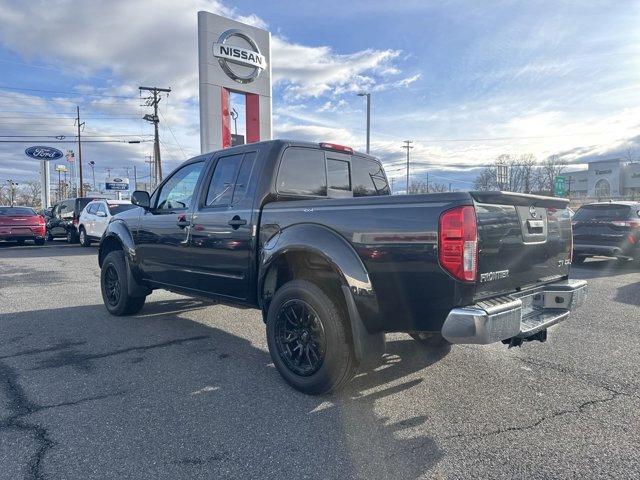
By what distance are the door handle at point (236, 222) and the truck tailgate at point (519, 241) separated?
2119 mm

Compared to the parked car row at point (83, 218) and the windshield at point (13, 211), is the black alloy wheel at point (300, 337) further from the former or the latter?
the windshield at point (13, 211)

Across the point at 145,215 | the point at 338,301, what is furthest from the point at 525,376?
the point at 145,215

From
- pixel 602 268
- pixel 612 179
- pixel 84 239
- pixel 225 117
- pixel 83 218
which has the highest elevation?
pixel 612 179

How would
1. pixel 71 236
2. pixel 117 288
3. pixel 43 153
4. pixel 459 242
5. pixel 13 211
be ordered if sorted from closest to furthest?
pixel 459 242 → pixel 117 288 → pixel 13 211 → pixel 71 236 → pixel 43 153

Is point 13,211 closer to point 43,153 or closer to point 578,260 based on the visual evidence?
point 578,260

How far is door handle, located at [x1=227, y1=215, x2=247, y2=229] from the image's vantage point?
429 centimetres

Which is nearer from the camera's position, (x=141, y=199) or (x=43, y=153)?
(x=141, y=199)

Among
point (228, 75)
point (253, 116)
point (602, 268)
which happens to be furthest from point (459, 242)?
point (253, 116)

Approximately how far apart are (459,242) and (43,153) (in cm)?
5295

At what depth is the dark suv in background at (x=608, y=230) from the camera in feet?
33.5

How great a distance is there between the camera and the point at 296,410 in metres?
3.40

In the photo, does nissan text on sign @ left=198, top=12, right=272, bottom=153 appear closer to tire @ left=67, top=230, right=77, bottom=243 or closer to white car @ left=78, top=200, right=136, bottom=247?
white car @ left=78, top=200, right=136, bottom=247

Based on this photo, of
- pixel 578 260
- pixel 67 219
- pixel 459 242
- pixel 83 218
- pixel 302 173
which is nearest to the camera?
pixel 459 242

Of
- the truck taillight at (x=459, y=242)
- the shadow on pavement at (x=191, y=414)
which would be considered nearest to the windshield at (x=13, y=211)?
the shadow on pavement at (x=191, y=414)
